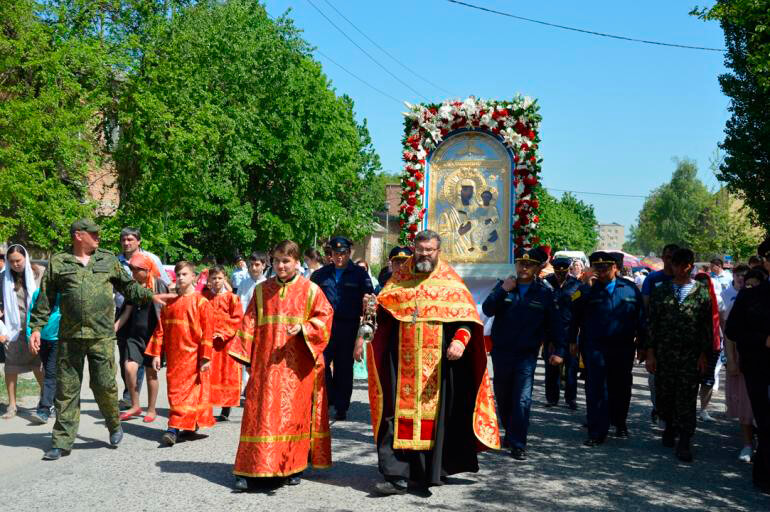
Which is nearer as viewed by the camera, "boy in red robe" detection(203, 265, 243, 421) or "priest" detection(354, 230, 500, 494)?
"priest" detection(354, 230, 500, 494)

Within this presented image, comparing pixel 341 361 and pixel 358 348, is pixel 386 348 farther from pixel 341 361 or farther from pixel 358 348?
pixel 341 361

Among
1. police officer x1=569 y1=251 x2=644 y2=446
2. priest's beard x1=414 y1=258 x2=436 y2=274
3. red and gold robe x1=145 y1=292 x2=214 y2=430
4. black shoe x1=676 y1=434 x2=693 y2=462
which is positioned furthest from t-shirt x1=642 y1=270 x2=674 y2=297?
red and gold robe x1=145 y1=292 x2=214 y2=430

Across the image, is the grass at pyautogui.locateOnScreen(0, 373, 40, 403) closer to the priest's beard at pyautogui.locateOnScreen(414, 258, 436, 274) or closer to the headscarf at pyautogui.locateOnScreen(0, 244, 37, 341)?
the headscarf at pyautogui.locateOnScreen(0, 244, 37, 341)

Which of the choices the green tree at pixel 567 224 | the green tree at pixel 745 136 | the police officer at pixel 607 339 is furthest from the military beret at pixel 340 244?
the green tree at pixel 567 224

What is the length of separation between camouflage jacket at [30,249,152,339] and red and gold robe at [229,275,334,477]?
1625mm

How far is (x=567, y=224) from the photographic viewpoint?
9512cm

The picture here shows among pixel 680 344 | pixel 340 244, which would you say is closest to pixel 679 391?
pixel 680 344

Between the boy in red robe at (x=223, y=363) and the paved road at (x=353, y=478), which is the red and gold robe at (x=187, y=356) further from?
the boy in red robe at (x=223, y=363)

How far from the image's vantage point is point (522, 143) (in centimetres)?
1346

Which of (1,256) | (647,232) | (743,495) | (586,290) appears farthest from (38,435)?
(647,232)

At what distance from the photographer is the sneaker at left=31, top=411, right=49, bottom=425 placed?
29.3 feet

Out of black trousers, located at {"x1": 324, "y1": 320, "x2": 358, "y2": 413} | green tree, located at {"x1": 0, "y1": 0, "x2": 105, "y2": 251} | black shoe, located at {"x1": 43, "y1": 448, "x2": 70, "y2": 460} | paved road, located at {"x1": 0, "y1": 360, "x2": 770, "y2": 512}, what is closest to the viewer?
paved road, located at {"x1": 0, "y1": 360, "x2": 770, "y2": 512}

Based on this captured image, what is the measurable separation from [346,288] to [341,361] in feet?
2.76

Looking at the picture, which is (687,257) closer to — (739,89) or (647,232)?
(739,89)
